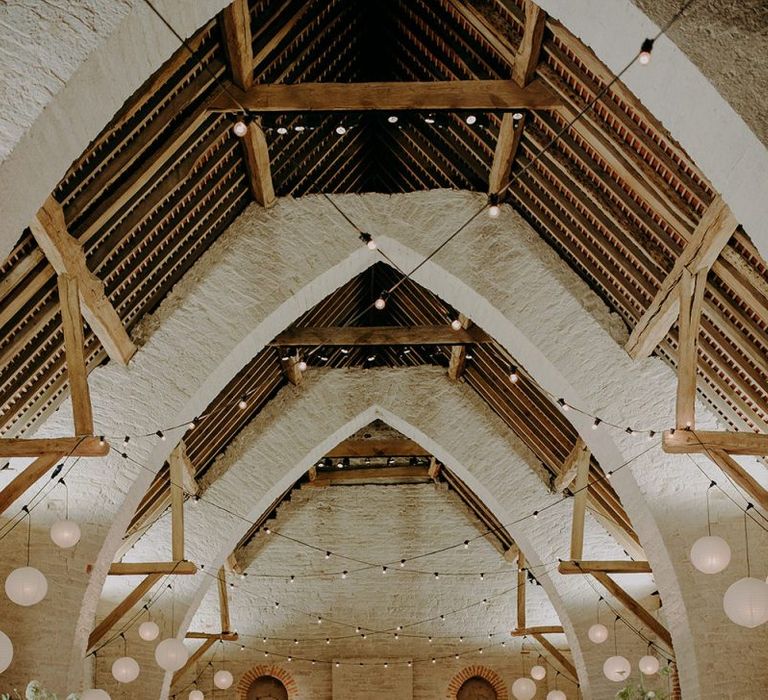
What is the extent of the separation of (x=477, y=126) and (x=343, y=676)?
35.8ft

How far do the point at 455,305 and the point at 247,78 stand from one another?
3102mm

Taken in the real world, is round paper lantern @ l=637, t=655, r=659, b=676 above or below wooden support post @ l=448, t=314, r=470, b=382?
below

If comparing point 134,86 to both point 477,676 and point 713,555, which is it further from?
point 477,676

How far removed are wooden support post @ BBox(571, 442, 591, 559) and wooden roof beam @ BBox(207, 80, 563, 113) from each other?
168 inches

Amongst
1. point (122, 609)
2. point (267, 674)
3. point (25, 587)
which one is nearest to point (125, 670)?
point (122, 609)

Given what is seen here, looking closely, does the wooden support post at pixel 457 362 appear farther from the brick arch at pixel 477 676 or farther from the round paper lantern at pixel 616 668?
the brick arch at pixel 477 676

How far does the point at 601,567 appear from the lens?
1041cm

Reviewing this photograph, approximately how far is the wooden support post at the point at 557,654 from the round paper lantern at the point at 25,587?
385 inches

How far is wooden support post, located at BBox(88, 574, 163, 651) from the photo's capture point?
1015 cm

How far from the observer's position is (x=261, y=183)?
8.70m

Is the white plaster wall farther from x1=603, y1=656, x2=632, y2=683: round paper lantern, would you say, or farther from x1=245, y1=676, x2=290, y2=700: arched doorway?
x1=245, y1=676, x2=290, y2=700: arched doorway

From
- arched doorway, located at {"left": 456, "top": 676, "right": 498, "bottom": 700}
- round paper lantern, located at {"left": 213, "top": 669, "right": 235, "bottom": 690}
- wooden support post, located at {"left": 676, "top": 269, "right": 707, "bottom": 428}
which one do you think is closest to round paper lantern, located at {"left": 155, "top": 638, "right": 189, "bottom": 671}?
round paper lantern, located at {"left": 213, "top": 669, "right": 235, "bottom": 690}

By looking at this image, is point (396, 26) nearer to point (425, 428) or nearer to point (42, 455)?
point (42, 455)

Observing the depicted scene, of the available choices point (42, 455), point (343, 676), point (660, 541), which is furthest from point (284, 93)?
point (343, 676)
